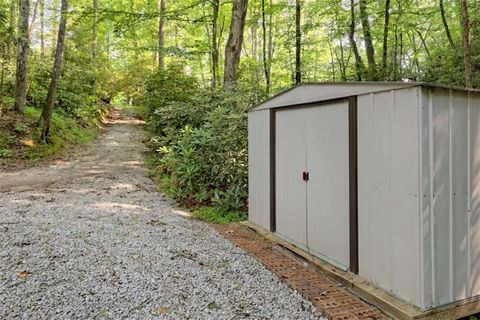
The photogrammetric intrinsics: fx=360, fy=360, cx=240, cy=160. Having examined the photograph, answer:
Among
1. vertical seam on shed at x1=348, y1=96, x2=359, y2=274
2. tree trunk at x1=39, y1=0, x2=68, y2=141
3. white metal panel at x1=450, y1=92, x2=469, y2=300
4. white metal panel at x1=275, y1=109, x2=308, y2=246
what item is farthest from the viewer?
tree trunk at x1=39, y1=0, x2=68, y2=141

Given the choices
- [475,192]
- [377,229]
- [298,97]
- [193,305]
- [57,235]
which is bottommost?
[193,305]

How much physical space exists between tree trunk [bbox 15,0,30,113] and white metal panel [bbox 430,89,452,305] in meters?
11.0

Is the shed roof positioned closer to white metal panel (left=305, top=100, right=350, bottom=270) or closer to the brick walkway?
white metal panel (left=305, top=100, right=350, bottom=270)

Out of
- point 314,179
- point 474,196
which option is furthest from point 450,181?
point 314,179

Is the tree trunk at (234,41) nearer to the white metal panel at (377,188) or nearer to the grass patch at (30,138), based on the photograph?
the grass patch at (30,138)

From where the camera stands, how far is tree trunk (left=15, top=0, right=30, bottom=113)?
33.3ft

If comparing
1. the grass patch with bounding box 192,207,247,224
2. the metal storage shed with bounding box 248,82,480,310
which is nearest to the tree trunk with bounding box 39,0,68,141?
the grass patch with bounding box 192,207,247,224

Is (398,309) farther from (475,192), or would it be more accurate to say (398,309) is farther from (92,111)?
(92,111)

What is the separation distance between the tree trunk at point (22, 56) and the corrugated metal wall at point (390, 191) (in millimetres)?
10465

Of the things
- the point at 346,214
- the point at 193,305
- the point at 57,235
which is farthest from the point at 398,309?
the point at 57,235

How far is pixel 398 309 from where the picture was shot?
262 cm

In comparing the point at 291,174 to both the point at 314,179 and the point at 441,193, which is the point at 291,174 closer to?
the point at 314,179

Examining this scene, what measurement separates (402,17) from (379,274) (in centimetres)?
988

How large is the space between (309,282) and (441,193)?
4.65 ft
